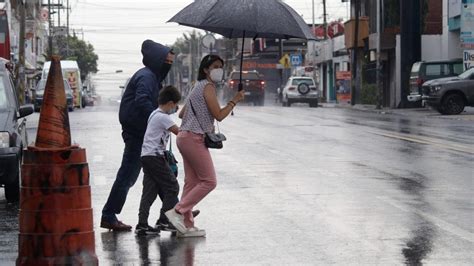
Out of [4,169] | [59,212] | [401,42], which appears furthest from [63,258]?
[401,42]

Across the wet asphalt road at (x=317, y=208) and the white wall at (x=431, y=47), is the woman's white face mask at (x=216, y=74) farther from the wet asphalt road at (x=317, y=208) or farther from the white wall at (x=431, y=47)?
the white wall at (x=431, y=47)

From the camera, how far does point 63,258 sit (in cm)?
834

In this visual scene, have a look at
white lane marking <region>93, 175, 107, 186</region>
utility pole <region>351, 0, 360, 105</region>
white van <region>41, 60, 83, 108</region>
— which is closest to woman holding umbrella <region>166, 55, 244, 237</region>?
white lane marking <region>93, 175, 107, 186</region>

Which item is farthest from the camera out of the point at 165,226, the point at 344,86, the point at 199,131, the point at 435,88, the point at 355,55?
the point at 344,86

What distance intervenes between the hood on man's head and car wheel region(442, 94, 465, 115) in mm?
30376

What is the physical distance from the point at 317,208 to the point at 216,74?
260cm

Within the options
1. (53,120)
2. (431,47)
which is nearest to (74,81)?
(431,47)

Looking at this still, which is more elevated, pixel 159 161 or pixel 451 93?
pixel 159 161

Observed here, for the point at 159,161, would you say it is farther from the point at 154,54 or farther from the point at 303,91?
the point at 303,91

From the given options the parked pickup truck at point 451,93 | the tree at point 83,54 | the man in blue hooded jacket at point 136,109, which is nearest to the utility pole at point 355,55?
the parked pickup truck at point 451,93

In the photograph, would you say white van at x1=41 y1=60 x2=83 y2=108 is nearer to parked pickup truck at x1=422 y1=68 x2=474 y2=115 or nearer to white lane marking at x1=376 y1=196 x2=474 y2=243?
parked pickup truck at x1=422 y1=68 x2=474 y2=115

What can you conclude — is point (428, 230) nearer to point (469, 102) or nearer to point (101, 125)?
point (101, 125)

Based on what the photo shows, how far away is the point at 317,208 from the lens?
42.3ft

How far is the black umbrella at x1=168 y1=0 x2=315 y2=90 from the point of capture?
11281mm
